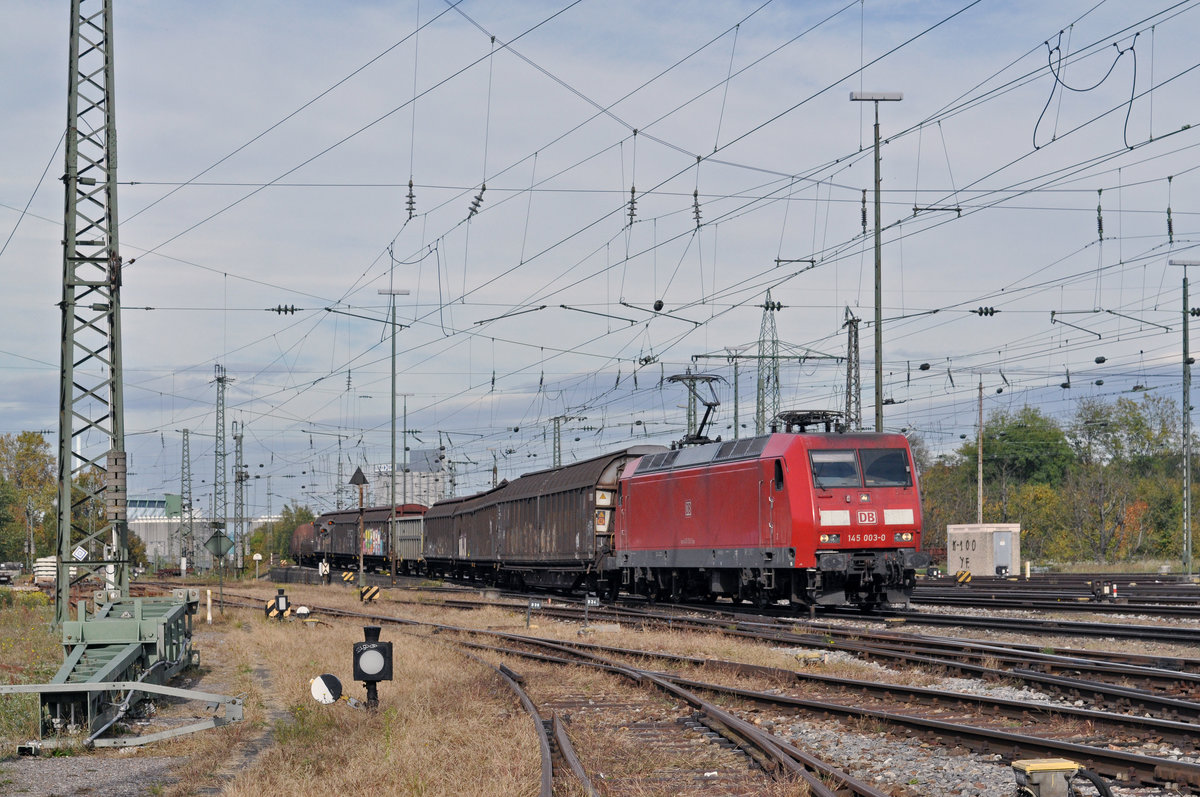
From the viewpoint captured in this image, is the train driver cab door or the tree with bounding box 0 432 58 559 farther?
the tree with bounding box 0 432 58 559

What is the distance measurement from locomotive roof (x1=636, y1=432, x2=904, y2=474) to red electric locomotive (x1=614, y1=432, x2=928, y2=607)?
29 millimetres

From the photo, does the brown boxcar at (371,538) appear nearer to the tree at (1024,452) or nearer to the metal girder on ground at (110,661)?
the metal girder on ground at (110,661)

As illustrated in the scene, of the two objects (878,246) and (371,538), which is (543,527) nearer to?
(878,246)

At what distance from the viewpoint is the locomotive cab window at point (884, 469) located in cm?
2409

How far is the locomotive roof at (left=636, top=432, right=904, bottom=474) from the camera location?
2397 centimetres

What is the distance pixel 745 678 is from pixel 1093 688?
4323 millimetres

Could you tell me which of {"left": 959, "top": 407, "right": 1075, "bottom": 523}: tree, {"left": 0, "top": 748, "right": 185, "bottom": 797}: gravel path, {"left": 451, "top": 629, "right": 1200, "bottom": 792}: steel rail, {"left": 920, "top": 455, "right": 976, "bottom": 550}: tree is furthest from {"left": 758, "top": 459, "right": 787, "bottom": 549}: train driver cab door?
{"left": 959, "top": 407, "right": 1075, "bottom": 523}: tree

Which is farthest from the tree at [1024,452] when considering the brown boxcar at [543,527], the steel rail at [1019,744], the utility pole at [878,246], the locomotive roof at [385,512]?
the steel rail at [1019,744]

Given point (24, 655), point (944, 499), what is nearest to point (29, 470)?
point (944, 499)

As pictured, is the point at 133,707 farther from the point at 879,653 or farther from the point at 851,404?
the point at 851,404

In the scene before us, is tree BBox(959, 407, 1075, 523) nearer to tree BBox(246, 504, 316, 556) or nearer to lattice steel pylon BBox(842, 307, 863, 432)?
lattice steel pylon BBox(842, 307, 863, 432)

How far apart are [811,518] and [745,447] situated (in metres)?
2.96

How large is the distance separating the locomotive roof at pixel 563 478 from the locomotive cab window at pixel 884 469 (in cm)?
887

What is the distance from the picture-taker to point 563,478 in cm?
3678
